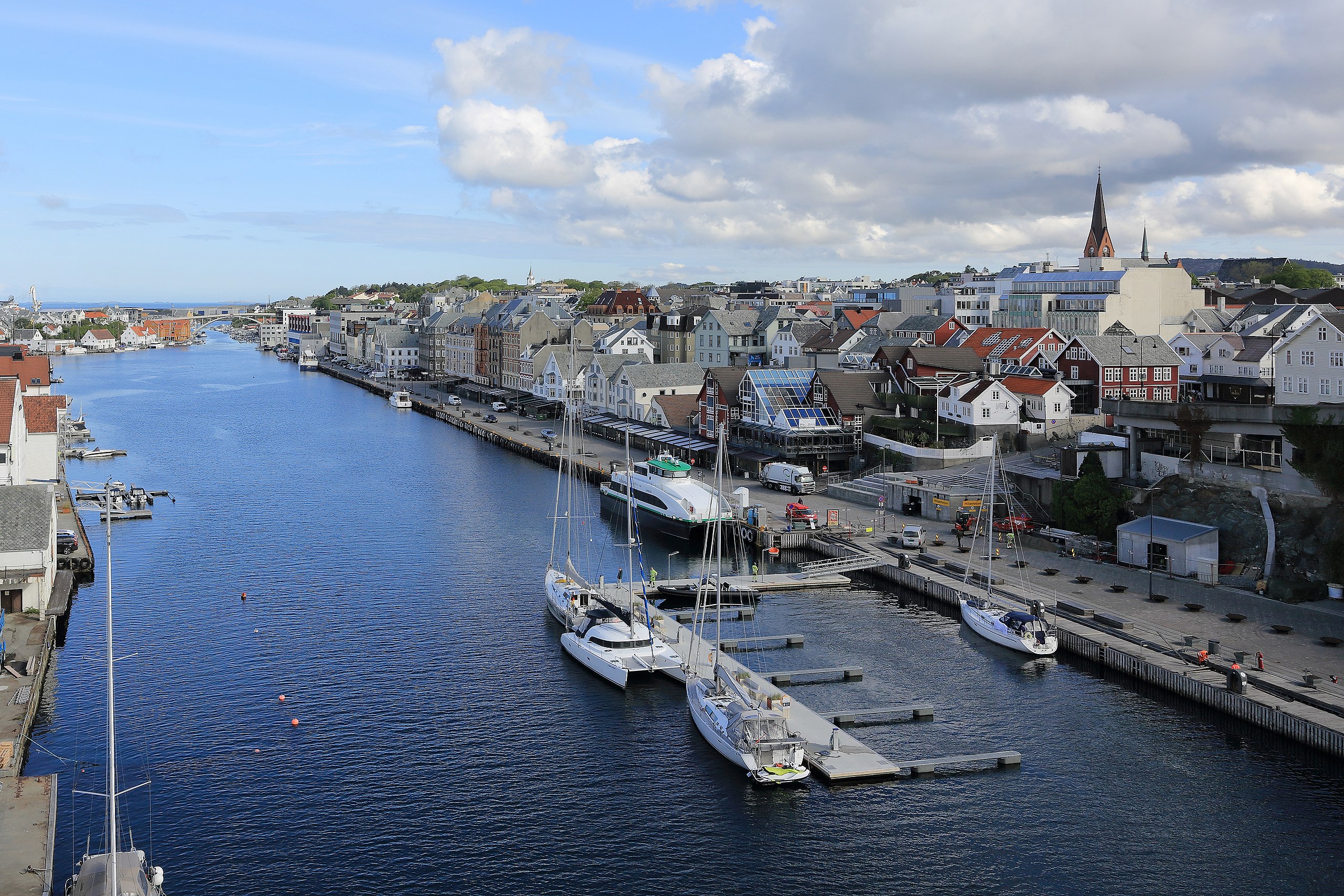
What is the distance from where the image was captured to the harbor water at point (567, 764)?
26.0 metres

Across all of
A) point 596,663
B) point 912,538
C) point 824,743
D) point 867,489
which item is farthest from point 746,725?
point 867,489

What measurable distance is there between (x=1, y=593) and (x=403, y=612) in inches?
570

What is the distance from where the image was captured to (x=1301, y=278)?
483ft

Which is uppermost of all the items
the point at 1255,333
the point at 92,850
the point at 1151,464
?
the point at 1255,333

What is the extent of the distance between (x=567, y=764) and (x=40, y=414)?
4795 centimetres

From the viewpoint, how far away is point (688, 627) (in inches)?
1753

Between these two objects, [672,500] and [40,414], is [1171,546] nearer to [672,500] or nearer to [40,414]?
[672,500]

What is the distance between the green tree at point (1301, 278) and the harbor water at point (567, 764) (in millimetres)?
124290

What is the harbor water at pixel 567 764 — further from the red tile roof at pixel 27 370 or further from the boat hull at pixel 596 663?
the red tile roof at pixel 27 370

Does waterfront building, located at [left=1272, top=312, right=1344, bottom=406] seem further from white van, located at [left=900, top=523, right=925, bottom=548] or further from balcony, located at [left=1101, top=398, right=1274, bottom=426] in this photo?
white van, located at [left=900, top=523, right=925, bottom=548]

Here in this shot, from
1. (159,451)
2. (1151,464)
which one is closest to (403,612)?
(1151,464)

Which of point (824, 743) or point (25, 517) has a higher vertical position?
point (25, 517)

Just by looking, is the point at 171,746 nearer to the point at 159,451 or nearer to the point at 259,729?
the point at 259,729

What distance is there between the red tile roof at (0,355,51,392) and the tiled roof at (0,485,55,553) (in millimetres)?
36018
